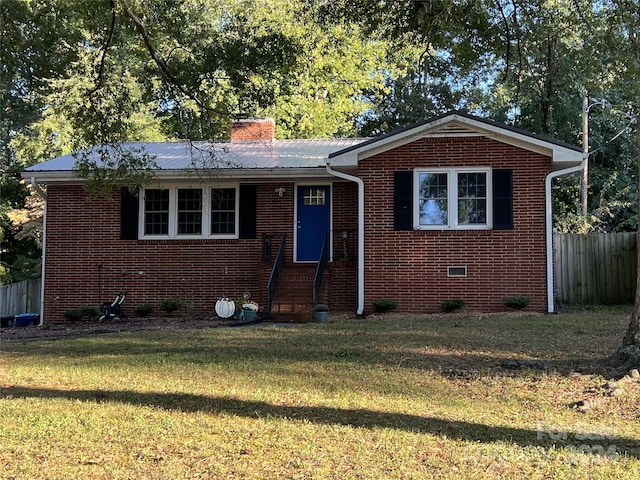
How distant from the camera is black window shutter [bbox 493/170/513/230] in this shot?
462 inches

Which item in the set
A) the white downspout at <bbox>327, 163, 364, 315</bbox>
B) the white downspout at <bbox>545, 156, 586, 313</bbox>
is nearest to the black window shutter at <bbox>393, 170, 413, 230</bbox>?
the white downspout at <bbox>327, 163, 364, 315</bbox>

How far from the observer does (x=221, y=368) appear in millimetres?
6449

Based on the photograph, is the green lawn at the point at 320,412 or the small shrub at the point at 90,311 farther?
the small shrub at the point at 90,311

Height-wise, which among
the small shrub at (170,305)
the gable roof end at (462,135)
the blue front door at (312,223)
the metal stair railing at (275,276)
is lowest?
the small shrub at (170,305)

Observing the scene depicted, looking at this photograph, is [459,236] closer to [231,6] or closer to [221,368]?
[221,368]

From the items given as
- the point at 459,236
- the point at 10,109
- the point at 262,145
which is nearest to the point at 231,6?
the point at 262,145

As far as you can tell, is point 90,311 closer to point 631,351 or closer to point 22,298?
point 22,298

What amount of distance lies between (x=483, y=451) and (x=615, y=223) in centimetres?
2263

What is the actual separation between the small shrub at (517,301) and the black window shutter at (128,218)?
329 inches

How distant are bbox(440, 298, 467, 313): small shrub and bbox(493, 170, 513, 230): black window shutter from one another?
5.49 ft

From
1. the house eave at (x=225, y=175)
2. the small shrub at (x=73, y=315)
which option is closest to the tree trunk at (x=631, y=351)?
the house eave at (x=225, y=175)

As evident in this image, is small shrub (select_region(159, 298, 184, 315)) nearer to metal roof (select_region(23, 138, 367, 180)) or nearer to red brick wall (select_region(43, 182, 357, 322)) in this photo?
red brick wall (select_region(43, 182, 357, 322))

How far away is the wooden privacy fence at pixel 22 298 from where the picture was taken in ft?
54.9

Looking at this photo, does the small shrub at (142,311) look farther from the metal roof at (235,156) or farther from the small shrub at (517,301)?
the small shrub at (517,301)
